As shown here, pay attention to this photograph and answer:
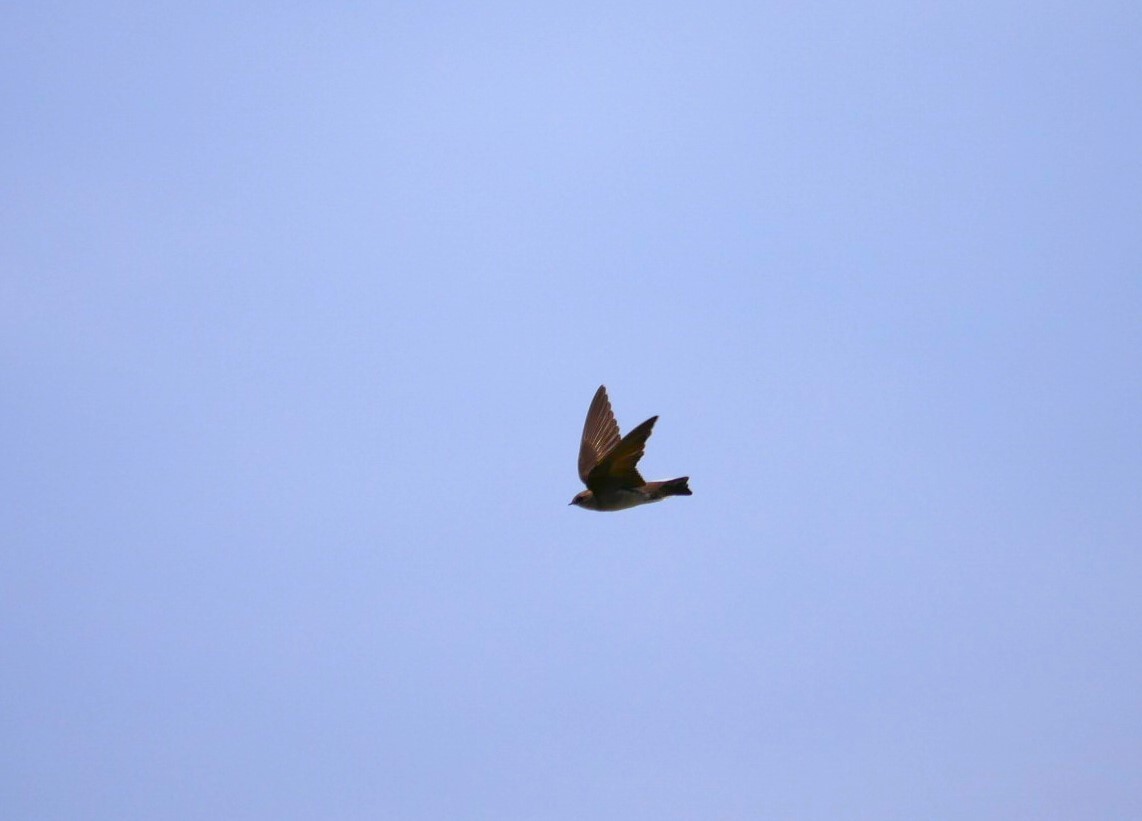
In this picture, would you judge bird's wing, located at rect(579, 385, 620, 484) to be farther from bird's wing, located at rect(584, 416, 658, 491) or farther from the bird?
bird's wing, located at rect(584, 416, 658, 491)

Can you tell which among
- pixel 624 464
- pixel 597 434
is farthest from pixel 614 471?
pixel 597 434

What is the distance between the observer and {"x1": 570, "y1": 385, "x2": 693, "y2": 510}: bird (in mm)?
19922

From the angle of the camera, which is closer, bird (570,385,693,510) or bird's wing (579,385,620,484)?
bird (570,385,693,510)

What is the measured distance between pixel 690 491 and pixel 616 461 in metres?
1.25

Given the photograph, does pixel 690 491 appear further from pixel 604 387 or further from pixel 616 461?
pixel 604 387

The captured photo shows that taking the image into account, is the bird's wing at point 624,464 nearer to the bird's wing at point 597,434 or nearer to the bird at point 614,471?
the bird at point 614,471

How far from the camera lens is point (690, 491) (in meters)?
20.0

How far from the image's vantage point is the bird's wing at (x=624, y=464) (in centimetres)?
1961

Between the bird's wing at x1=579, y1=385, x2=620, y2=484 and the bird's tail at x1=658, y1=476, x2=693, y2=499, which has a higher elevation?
the bird's wing at x1=579, y1=385, x2=620, y2=484

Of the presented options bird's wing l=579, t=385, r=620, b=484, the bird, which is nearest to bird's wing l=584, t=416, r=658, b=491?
the bird

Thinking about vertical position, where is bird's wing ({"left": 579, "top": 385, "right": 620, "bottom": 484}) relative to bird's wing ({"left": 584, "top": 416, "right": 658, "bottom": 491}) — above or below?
above

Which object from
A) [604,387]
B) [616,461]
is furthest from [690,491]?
[604,387]

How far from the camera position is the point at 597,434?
73.2 feet

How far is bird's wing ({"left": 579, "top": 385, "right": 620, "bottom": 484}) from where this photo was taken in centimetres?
2188
